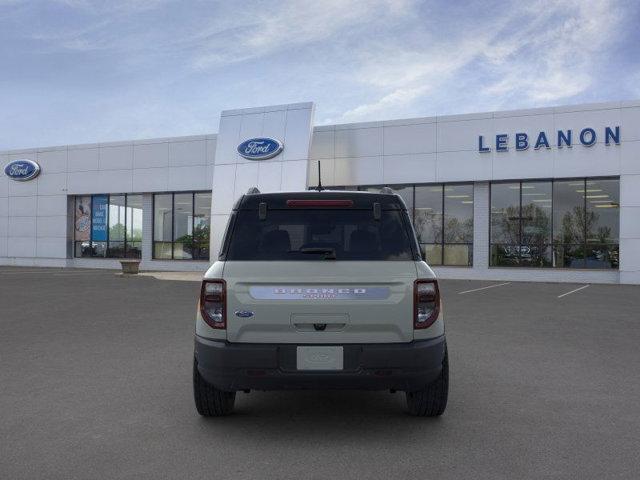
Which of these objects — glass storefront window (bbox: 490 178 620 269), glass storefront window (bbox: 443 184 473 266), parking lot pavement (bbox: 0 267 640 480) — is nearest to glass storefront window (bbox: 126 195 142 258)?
glass storefront window (bbox: 443 184 473 266)

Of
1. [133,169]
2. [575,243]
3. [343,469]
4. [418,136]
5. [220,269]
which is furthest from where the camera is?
[133,169]

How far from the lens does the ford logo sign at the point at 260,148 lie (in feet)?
83.9

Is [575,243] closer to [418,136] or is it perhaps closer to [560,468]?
[418,136]

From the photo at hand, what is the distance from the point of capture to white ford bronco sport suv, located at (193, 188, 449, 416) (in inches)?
168

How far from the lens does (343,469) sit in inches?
153

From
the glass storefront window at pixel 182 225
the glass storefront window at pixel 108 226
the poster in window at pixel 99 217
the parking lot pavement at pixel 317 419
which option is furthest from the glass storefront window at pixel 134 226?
the parking lot pavement at pixel 317 419

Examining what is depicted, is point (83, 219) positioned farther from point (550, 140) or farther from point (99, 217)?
point (550, 140)

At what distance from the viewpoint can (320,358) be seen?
427 centimetres

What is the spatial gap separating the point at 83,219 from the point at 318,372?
1243 inches

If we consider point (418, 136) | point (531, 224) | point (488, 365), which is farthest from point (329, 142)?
point (488, 365)

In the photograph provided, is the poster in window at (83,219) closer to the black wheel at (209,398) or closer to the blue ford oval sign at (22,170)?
the blue ford oval sign at (22,170)

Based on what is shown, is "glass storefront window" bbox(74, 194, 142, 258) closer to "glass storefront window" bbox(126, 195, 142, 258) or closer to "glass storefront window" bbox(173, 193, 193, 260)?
"glass storefront window" bbox(126, 195, 142, 258)

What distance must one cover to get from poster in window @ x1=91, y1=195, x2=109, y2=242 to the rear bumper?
99.2 feet

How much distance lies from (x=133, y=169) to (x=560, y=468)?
30.0 m
